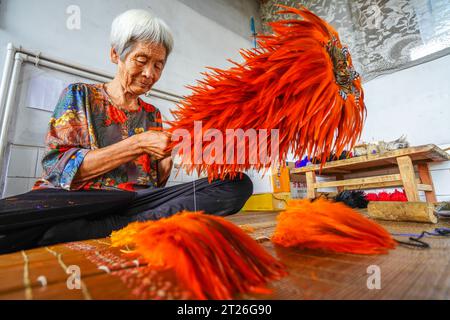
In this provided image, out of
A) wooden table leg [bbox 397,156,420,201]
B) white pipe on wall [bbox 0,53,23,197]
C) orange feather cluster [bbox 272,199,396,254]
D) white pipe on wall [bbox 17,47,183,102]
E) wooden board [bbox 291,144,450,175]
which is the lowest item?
orange feather cluster [bbox 272,199,396,254]

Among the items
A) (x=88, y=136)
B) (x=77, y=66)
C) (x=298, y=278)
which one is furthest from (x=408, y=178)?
(x=77, y=66)

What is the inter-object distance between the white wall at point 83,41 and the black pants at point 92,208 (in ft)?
2.23

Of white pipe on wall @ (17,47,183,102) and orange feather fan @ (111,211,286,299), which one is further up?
white pipe on wall @ (17,47,183,102)

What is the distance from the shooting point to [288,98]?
1.20 ft

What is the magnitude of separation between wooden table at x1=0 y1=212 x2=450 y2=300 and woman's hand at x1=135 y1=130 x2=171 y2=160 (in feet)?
0.76

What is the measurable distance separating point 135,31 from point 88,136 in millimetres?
392

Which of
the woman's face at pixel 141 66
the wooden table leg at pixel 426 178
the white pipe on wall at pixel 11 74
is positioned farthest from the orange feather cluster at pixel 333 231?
the wooden table leg at pixel 426 178

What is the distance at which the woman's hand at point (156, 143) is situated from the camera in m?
0.48

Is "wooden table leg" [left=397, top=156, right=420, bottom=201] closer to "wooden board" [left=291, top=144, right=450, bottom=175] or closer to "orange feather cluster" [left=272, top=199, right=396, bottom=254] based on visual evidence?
"wooden board" [left=291, top=144, right=450, bottom=175]

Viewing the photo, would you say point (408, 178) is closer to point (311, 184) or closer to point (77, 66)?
point (311, 184)

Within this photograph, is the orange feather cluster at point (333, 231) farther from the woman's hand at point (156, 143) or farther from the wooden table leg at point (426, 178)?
the wooden table leg at point (426, 178)

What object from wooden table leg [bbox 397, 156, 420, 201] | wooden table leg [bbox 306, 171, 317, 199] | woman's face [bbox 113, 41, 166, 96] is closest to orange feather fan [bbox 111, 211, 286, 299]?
woman's face [bbox 113, 41, 166, 96]

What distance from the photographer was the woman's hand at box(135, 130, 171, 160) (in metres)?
0.48

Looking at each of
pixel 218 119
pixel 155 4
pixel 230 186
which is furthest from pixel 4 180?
pixel 155 4
